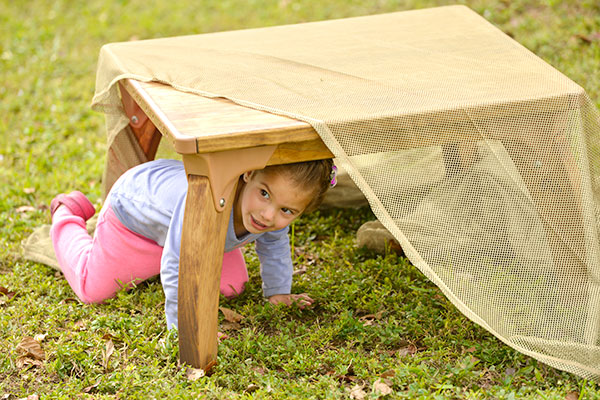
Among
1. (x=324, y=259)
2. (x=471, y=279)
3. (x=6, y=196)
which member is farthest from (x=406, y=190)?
(x=6, y=196)

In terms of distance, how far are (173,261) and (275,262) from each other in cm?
58

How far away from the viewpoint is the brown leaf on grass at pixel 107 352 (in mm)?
2896

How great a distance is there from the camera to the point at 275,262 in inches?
131

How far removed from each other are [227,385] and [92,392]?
49 centimetres

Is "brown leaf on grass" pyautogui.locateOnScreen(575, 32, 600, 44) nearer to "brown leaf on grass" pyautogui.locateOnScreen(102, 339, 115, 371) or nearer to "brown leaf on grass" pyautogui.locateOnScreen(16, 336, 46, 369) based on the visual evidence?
"brown leaf on grass" pyautogui.locateOnScreen(102, 339, 115, 371)

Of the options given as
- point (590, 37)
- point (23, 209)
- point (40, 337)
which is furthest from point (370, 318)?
point (590, 37)

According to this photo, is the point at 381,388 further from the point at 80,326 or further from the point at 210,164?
the point at 80,326

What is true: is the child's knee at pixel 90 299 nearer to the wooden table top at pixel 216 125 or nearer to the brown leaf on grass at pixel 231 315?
the brown leaf on grass at pixel 231 315

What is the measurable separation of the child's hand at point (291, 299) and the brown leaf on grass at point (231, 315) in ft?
0.57

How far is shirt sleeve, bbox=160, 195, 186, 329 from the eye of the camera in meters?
2.87

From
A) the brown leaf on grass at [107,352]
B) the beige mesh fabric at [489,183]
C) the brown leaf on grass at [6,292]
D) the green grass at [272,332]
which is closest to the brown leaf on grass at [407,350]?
the green grass at [272,332]

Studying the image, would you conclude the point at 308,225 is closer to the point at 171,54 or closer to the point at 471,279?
the point at 171,54

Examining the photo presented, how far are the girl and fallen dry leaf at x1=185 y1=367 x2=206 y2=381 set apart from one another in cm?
27

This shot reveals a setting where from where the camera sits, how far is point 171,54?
3572 mm
